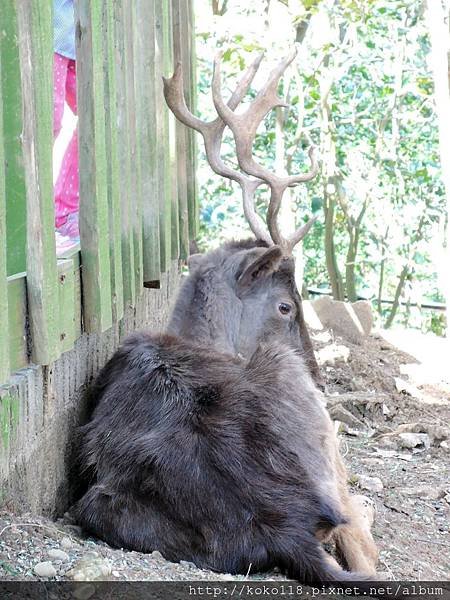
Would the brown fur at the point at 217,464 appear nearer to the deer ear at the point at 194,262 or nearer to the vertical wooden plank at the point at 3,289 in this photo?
the vertical wooden plank at the point at 3,289

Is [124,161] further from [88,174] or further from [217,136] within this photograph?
[217,136]

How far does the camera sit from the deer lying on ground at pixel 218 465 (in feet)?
11.4

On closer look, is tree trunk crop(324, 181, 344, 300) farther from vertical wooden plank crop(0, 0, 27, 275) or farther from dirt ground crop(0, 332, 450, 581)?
vertical wooden plank crop(0, 0, 27, 275)

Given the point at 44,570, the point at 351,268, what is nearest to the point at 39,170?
the point at 44,570

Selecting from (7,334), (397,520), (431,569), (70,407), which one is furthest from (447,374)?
(7,334)

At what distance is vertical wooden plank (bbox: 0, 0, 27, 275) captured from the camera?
301 centimetres

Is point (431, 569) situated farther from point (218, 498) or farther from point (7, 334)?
point (7, 334)

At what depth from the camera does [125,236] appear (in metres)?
4.82

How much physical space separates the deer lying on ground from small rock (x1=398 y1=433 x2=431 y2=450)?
2128 millimetres

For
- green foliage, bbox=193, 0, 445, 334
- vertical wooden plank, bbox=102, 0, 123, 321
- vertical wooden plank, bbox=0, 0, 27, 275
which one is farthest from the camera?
green foliage, bbox=193, 0, 445, 334

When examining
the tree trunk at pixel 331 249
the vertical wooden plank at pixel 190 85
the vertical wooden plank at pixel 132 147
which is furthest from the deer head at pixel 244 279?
the tree trunk at pixel 331 249

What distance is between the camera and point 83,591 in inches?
113

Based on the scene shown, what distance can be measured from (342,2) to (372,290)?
6178 millimetres

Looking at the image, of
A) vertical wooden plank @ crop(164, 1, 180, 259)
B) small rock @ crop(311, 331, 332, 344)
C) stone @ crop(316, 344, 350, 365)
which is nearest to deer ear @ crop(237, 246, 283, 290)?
vertical wooden plank @ crop(164, 1, 180, 259)
